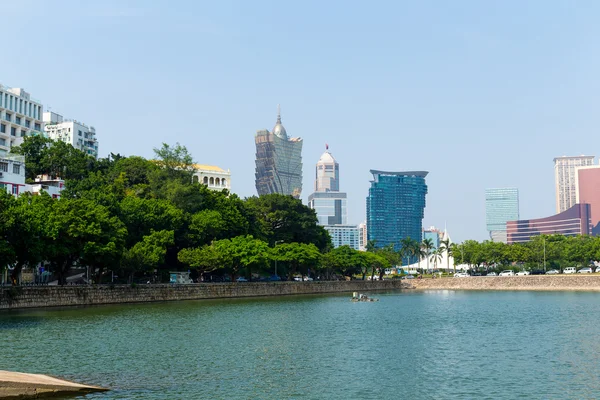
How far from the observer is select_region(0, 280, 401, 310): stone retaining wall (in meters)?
64.6

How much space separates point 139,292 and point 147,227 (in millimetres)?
11505

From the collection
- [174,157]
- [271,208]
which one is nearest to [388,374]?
[174,157]

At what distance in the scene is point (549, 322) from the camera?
58.3 meters

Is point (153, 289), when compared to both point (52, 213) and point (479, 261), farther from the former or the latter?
point (479, 261)

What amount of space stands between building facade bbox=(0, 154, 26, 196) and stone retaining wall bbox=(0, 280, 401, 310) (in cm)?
2248

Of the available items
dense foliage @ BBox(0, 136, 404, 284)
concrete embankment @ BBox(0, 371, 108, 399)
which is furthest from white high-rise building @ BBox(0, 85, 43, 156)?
concrete embankment @ BBox(0, 371, 108, 399)

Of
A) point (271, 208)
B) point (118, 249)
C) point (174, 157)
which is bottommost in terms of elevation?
point (118, 249)

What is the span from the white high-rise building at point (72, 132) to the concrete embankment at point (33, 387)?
128 meters

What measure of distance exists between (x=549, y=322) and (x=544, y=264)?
9387cm

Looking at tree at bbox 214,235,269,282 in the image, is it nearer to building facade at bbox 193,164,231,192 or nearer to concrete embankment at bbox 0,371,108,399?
concrete embankment at bbox 0,371,108,399

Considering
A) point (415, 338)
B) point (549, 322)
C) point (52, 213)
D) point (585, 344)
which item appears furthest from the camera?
point (52, 213)

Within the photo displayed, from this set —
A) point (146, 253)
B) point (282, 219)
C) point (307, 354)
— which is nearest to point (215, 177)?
point (282, 219)

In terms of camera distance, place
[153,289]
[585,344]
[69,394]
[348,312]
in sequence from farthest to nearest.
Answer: [153,289] < [348,312] < [585,344] < [69,394]

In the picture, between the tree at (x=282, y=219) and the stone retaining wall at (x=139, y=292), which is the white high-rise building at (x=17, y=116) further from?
the stone retaining wall at (x=139, y=292)
